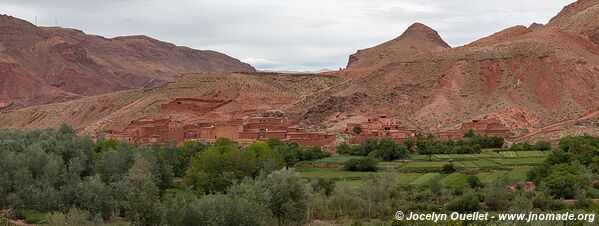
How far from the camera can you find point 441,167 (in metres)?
39.2

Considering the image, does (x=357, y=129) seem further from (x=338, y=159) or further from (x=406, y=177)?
(x=406, y=177)

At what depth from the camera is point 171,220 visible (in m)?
Answer: 20.9

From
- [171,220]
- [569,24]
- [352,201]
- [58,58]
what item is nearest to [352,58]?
[569,24]

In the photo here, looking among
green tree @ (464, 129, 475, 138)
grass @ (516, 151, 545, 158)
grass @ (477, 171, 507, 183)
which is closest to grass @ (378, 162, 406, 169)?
grass @ (477, 171, 507, 183)

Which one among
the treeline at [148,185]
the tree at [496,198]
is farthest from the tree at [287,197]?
the tree at [496,198]

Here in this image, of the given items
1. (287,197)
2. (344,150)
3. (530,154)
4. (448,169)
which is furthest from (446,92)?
(287,197)

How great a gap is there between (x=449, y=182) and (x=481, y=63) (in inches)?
1127

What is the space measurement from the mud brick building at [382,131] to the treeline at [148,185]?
4.50 m

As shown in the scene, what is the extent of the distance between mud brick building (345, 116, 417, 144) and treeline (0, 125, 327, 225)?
450cm

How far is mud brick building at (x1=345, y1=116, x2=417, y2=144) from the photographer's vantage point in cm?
4781

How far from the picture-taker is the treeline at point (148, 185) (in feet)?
70.5

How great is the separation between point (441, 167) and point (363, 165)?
13.3 feet

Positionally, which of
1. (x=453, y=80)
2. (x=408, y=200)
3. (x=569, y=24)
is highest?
(x=569, y=24)

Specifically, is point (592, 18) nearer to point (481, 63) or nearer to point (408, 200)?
point (481, 63)
